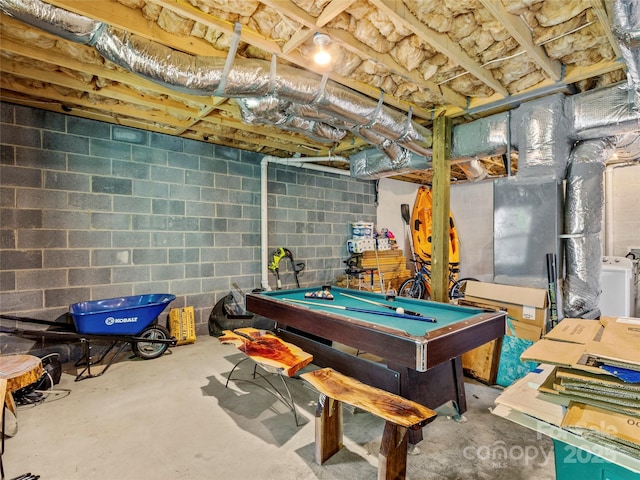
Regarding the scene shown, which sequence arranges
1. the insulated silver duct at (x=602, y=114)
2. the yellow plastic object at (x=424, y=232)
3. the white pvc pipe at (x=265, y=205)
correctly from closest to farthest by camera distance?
the insulated silver duct at (x=602, y=114) < the white pvc pipe at (x=265, y=205) < the yellow plastic object at (x=424, y=232)

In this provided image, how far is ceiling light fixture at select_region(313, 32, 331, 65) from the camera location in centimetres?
217

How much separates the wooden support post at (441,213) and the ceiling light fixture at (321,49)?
1.72 meters

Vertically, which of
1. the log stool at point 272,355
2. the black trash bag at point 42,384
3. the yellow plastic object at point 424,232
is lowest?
the black trash bag at point 42,384

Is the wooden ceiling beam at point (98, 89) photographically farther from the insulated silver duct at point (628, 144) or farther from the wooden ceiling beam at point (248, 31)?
the insulated silver duct at point (628, 144)

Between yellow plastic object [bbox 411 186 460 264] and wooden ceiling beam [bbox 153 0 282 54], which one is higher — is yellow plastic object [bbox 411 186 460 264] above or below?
below

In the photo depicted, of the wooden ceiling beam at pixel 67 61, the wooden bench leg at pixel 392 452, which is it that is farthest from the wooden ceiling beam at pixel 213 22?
the wooden bench leg at pixel 392 452

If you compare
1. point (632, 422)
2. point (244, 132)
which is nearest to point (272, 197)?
point (244, 132)

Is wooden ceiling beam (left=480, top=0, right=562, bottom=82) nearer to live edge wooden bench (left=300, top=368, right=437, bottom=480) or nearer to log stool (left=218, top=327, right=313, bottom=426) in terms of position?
live edge wooden bench (left=300, top=368, right=437, bottom=480)

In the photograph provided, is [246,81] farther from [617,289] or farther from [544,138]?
[617,289]

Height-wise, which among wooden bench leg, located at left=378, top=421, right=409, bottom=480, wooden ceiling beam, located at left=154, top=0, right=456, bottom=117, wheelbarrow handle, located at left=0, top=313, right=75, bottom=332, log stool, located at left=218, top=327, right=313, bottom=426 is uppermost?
wooden ceiling beam, located at left=154, top=0, right=456, bottom=117

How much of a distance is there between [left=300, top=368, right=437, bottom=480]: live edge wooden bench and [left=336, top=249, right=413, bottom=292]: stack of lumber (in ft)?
11.8

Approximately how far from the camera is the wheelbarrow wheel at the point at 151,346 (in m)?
3.52

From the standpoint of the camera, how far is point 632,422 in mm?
921

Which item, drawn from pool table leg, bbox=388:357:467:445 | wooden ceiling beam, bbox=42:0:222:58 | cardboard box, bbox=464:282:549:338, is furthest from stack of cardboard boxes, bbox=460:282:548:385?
wooden ceiling beam, bbox=42:0:222:58
